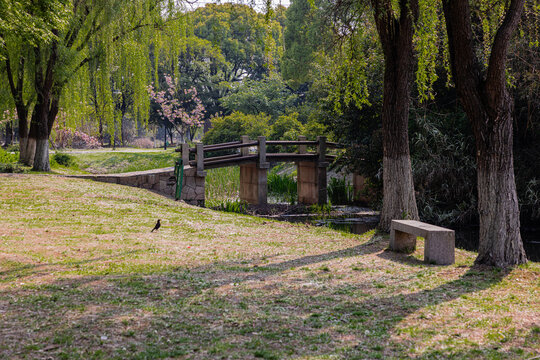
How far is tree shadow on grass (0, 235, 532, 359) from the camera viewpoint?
396 centimetres

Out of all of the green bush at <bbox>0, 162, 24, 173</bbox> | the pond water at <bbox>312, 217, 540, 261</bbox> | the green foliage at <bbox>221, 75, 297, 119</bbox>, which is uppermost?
the green foliage at <bbox>221, 75, 297, 119</bbox>

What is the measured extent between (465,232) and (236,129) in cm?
1660

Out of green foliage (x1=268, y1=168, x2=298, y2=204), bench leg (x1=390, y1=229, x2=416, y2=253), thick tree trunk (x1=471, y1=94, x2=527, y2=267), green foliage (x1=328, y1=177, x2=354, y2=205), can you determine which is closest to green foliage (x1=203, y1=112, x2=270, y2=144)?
green foliage (x1=268, y1=168, x2=298, y2=204)

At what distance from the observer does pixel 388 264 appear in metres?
7.42

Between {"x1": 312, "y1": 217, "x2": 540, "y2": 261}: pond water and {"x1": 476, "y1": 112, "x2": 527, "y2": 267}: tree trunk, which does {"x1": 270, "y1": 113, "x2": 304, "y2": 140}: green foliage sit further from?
{"x1": 476, "y1": 112, "x2": 527, "y2": 267}: tree trunk

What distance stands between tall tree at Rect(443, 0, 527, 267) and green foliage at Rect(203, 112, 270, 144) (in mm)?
21218

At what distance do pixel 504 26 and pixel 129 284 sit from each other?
18.5 feet

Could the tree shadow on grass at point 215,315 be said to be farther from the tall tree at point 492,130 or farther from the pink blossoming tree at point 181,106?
the pink blossoming tree at point 181,106

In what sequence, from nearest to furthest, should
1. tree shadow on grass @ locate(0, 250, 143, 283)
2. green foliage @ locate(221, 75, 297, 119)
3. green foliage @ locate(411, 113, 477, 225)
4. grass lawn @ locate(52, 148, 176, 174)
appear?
tree shadow on grass @ locate(0, 250, 143, 283), green foliage @ locate(411, 113, 477, 225), grass lawn @ locate(52, 148, 176, 174), green foliage @ locate(221, 75, 297, 119)

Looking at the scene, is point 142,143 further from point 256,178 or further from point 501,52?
point 501,52

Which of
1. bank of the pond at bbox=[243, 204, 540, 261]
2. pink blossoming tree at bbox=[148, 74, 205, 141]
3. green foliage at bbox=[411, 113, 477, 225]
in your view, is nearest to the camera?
bank of the pond at bbox=[243, 204, 540, 261]

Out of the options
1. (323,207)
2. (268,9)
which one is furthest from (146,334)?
(323,207)

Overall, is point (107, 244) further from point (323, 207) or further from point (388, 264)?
point (323, 207)

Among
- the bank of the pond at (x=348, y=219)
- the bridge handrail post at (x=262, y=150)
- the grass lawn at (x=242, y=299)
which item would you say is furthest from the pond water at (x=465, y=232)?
the bridge handrail post at (x=262, y=150)
